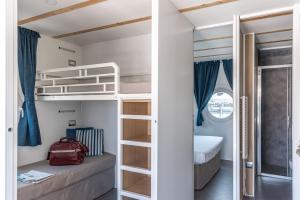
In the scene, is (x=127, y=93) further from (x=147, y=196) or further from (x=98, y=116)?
(x=98, y=116)

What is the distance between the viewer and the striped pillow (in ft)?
11.3

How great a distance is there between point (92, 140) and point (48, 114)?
2.49 ft

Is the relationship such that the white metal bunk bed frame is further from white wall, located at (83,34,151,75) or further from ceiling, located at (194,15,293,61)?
ceiling, located at (194,15,293,61)

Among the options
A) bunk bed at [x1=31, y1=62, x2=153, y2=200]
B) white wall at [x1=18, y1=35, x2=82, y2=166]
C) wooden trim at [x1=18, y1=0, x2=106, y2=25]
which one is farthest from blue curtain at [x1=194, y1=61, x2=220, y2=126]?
wooden trim at [x1=18, y1=0, x2=106, y2=25]

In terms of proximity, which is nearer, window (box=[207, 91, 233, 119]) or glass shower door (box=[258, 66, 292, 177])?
glass shower door (box=[258, 66, 292, 177])

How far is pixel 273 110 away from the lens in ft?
13.9

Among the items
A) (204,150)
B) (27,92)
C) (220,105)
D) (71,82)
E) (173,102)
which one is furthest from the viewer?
(220,105)

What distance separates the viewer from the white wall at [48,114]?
3.06 meters

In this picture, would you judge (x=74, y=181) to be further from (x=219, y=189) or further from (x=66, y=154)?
(x=219, y=189)

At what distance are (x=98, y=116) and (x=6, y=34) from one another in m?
2.78

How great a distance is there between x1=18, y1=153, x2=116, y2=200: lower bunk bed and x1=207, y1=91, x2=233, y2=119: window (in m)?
2.89

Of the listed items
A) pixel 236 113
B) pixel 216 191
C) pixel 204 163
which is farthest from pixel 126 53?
pixel 216 191

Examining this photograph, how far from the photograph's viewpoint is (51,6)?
89.6 inches

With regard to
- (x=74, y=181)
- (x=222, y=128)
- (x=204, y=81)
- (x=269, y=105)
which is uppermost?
(x=204, y=81)
